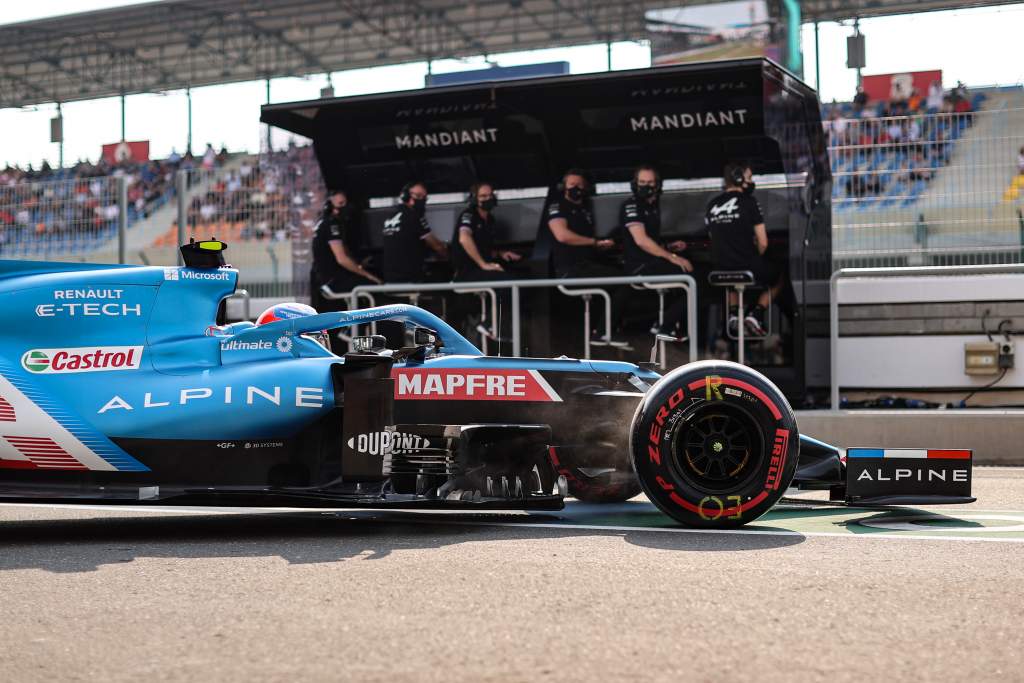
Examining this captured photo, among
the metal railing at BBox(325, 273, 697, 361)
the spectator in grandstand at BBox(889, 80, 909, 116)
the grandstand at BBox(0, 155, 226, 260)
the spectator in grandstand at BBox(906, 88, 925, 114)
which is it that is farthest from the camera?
the spectator in grandstand at BBox(906, 88, 925, 114)

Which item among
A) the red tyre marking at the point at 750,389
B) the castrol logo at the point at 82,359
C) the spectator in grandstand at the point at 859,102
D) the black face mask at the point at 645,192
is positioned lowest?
the red tyre marking at the point at 750,389

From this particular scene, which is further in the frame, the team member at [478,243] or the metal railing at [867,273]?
the team member at [478,243]

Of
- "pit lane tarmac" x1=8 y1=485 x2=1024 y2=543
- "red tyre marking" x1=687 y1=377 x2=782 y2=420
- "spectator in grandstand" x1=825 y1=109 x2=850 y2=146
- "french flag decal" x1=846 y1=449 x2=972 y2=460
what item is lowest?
"pit lane tarmac" x1=8 y1=485 x2=1024 y2=543

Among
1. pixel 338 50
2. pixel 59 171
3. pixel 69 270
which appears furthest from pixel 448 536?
pixel 338 50

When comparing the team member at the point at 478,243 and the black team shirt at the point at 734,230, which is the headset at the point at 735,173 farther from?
the team member at the point at 478,243

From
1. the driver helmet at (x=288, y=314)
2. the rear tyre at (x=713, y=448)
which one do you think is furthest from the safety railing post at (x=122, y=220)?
the rear tyre at (x=713, y=448)

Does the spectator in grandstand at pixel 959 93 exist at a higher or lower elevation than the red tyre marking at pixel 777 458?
higher

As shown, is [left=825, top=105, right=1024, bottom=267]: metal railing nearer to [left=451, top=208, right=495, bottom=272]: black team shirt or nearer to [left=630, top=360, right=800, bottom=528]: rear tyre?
[left=451, top=208, right=495, bottom=272]: black team shirt

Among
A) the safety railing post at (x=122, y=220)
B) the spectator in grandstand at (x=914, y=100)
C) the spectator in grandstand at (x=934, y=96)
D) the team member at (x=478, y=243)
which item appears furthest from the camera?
the spectator in grandstand at (x=914, y=100)

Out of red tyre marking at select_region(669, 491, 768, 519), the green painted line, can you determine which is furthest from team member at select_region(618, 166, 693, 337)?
red tyre marking at select_region(669, 491, 768, 519)

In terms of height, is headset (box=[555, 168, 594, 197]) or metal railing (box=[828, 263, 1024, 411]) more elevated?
headset (box=[555, 168, 594, 197])

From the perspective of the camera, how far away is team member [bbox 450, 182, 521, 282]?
1367 centimetres

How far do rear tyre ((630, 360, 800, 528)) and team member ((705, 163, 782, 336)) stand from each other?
20.4 ft

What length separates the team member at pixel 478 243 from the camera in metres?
13.7
